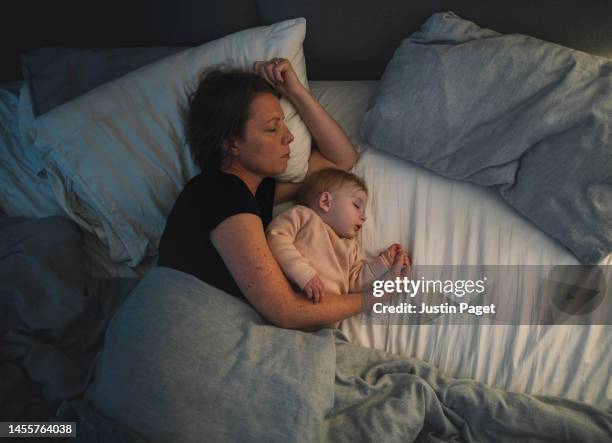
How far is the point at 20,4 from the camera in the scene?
146 centimetres

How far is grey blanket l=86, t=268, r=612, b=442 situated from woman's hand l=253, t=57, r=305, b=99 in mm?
530

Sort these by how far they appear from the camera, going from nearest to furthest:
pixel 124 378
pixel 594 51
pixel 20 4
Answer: pixel 124 378
pixel 594 51
pixel 20 4

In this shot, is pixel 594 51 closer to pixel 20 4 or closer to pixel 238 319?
pixel 238 319

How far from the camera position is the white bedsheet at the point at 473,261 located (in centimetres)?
102

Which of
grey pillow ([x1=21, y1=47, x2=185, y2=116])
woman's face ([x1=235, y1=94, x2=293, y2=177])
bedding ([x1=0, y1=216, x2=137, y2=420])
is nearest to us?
bedding ([x1=0, y1=216, x2=137, y2=420])

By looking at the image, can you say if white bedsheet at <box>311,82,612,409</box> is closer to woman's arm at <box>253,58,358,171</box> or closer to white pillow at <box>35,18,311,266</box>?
woman's arm at <box>253,58,358,171</box>

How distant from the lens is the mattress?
3.36ft

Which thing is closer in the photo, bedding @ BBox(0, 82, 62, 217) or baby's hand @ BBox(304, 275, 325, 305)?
baby's hand @ BBox(304, 275, 325, 305)

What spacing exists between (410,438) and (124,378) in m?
0.52

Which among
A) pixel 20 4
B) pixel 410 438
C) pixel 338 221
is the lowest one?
pixel 410 438

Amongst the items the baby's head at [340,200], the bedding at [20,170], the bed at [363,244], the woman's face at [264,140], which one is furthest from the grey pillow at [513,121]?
the bedding at [20,170]

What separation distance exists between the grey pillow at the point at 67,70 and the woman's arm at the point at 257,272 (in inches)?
26.1

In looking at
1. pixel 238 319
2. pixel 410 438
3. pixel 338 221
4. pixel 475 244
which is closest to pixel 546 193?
pixel 475 244

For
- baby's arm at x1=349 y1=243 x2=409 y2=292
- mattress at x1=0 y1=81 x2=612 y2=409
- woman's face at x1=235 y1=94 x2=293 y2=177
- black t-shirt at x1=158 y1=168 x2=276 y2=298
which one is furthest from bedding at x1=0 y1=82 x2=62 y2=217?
baby's arm at x1=349 y1=243 x2=409 y2=292
